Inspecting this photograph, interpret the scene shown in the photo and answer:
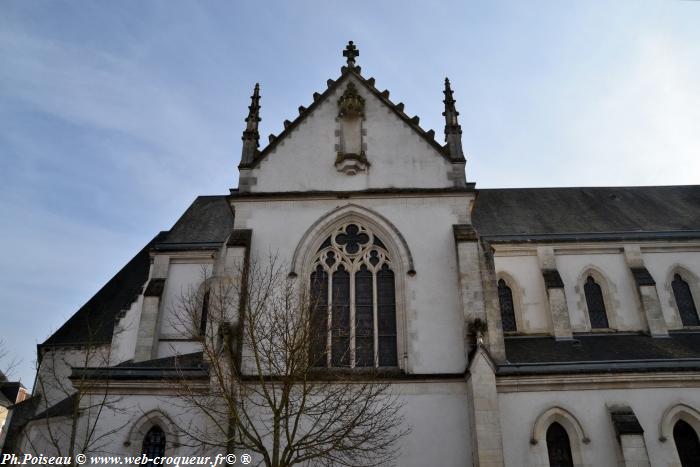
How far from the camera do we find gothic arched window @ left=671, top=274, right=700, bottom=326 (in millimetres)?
19750

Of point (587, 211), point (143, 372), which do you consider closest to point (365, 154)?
point (143, 372)

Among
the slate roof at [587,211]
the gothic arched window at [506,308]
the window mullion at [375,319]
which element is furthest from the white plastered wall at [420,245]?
the slate roof at [587,211]

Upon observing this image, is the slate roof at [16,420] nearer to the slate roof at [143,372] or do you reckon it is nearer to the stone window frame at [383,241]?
the slate roof at [143,372]

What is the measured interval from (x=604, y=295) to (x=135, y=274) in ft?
63.7

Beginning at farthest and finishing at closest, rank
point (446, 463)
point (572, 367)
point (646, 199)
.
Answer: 1. point (646, 199)
2. point (572, 367)
3. point (446, 463)

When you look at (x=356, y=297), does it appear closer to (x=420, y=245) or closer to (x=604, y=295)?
(x=420, y=245)

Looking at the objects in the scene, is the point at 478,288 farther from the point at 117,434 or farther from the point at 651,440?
the point at 117,434

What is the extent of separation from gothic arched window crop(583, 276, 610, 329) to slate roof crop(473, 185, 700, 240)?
190 centimetres

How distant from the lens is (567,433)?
1370 cm

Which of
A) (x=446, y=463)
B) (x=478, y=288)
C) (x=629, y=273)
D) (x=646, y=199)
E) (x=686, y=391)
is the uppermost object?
(x=646, y=199)

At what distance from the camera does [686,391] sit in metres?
14.1

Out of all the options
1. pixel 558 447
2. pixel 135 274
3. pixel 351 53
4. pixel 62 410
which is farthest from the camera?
pixel 135 274

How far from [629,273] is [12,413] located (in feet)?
77.0

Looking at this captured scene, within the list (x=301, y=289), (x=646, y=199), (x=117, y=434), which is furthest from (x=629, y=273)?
(x=117, y=434)
